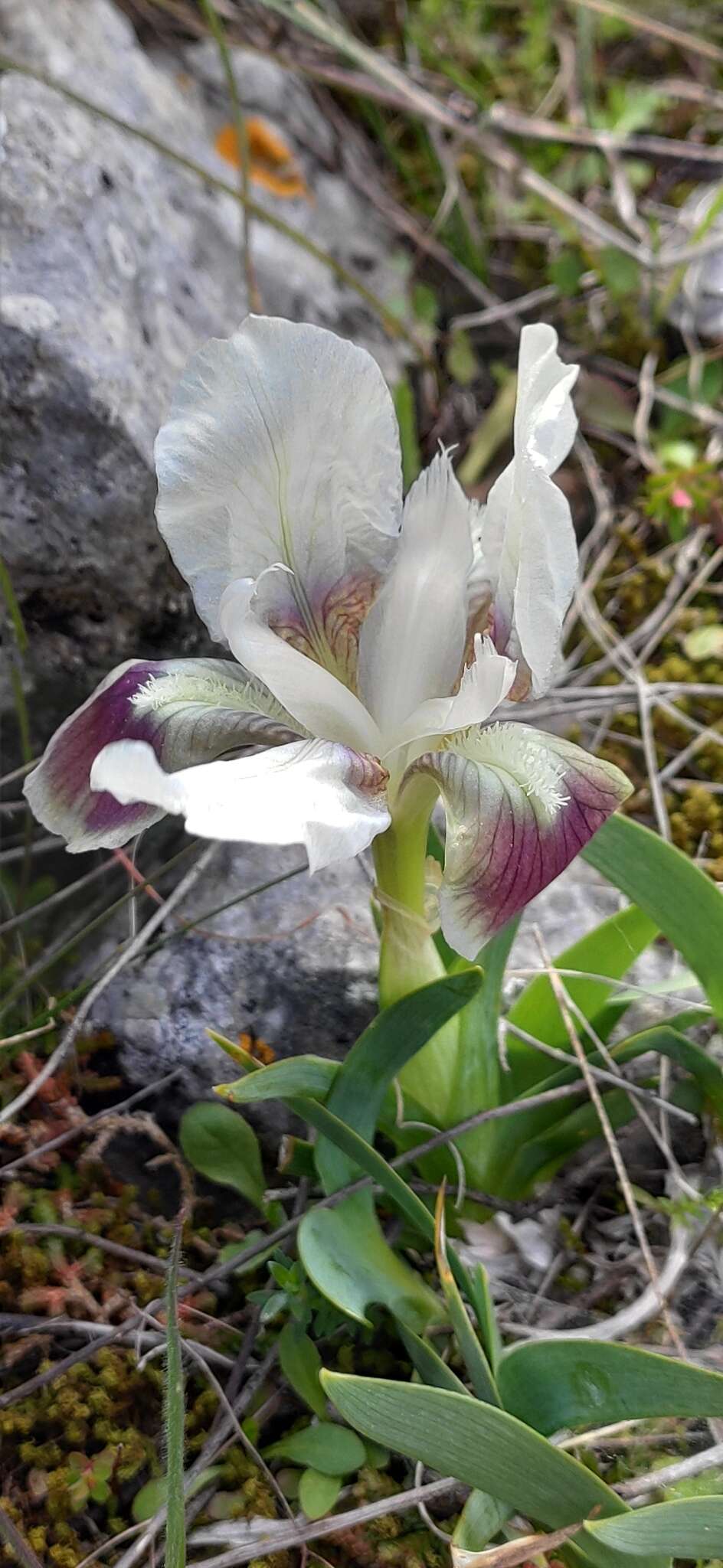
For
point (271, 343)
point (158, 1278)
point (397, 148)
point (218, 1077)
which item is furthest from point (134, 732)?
point (397, 148)

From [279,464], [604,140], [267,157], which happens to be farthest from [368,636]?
[604,140]

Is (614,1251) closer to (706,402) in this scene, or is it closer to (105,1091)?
(105,1091)

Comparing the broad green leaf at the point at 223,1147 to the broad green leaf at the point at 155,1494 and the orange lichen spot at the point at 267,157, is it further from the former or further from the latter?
the orange lichen spot at the point at 267,157

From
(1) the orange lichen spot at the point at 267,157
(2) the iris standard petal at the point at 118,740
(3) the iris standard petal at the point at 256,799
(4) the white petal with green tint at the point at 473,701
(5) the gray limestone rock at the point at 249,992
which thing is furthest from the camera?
(1) the orange lichen spot at the point at 267,157

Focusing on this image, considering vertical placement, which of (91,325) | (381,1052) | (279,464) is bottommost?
(381,1052)

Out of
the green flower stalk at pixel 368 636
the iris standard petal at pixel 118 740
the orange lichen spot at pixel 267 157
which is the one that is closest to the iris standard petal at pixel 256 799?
the green flower stalk at pixel 368 636

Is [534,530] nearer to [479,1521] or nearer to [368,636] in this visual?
[368,636]
